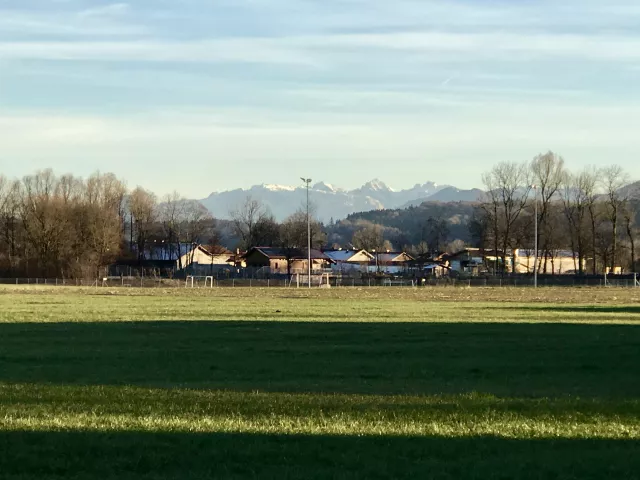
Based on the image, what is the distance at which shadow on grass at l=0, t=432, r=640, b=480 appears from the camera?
1015 centimetres

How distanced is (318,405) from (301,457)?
439 cm

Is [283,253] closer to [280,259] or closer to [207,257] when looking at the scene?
[280,259]

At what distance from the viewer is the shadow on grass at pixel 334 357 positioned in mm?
19062

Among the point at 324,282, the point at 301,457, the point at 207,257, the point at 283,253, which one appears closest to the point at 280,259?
the point at 283,253

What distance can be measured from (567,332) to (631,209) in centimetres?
11268

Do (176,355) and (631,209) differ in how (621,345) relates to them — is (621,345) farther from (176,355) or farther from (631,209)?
(631,209)

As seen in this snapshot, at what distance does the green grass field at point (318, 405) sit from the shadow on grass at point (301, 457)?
27mm

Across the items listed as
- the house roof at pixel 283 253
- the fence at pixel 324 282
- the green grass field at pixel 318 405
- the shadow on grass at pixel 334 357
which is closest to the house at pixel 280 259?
the house roof at pixel 283 253

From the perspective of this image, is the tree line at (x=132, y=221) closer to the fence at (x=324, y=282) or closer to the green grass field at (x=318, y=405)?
the fence at (x=324, y=282)

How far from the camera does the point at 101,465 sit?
10.4 metres

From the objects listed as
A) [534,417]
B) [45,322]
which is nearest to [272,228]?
[45,322]

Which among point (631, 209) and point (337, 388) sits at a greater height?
point (631, 209)

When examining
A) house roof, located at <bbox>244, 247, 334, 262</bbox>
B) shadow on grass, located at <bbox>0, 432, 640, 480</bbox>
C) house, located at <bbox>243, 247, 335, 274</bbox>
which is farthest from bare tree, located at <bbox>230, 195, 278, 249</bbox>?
shadow on grass, located at <bbox>0, 432, 640, 480</bbox>

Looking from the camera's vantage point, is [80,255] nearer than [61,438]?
No
